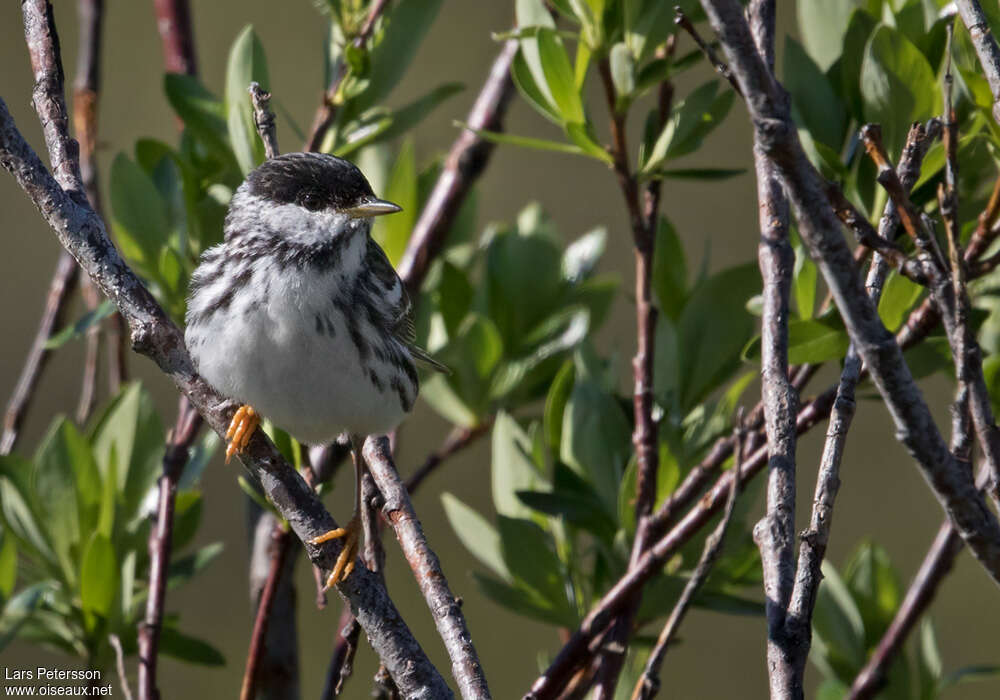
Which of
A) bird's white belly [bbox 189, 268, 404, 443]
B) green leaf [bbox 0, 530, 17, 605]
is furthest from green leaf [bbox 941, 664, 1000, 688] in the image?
green leaf [bbox 0, 530, 17, 605]

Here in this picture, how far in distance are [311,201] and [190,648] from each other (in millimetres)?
1031

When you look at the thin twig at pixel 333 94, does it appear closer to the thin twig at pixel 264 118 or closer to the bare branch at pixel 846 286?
the thin twig at pixel 264 118

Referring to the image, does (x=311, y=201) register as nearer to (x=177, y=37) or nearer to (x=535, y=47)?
(x=535, y=47)

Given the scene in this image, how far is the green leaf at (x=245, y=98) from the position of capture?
2.42 meters

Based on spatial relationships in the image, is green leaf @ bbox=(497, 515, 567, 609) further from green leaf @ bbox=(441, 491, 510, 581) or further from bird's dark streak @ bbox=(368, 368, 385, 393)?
bird's dark streak @ bbox=(368, 368, 385, 393)

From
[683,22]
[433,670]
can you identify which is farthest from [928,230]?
[433,670]

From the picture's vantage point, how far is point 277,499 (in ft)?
6.21

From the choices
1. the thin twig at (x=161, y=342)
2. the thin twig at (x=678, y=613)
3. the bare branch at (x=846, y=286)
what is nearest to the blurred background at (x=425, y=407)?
the thin twig at (x=161, y=342)

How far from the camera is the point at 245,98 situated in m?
2.52

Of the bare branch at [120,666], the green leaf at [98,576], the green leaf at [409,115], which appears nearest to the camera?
the bare branch at [120,666]

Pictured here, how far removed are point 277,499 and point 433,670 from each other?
14.7 inches

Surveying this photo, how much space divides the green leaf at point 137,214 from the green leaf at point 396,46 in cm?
50

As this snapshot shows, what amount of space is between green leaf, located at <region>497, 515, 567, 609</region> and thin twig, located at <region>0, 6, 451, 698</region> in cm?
56

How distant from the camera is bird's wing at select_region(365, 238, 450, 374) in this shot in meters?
2.67
